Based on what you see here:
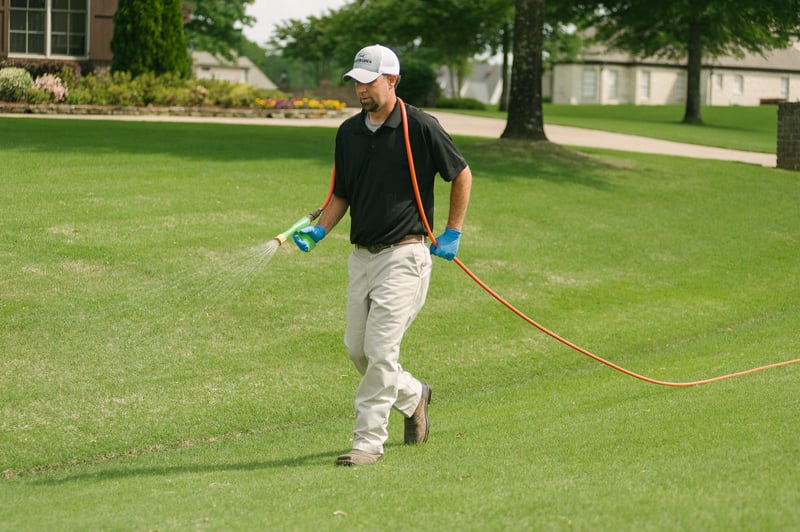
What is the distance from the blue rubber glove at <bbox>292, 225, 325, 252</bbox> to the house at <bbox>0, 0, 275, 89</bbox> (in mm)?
23140

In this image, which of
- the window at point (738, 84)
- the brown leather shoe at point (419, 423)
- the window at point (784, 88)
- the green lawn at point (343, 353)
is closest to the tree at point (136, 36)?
the green lawn at point (343, 353)

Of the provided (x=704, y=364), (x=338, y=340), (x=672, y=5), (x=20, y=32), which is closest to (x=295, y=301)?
(x=338, y=340)

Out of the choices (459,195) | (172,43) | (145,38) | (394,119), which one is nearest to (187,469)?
(459,195)

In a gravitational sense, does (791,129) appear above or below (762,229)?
above

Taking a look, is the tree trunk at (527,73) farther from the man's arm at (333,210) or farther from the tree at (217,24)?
the tree at (217,24)

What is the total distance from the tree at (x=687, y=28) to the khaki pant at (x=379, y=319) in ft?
73.2

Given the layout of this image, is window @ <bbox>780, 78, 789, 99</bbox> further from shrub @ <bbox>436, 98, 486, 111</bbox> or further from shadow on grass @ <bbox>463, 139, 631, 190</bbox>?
shadow on grass @ <bbox>463, 139, 631, 190</bbox>

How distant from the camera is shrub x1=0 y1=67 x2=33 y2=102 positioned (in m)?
24.2

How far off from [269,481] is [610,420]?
99.8 inches

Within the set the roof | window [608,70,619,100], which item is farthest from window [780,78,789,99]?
window [608,70,619,100]

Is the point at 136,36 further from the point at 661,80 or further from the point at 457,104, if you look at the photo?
the point at 661,80

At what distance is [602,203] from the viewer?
56.0 feet

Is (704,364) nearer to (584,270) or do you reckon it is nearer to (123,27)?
(584,270)

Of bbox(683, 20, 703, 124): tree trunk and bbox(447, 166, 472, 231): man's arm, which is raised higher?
bbox(683, 20, 703, 124): tree trunk
